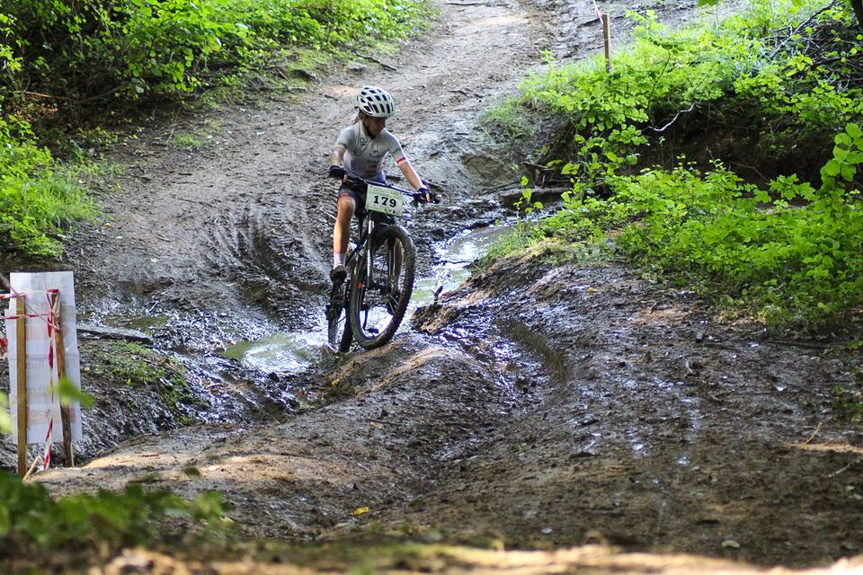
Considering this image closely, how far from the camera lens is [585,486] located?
3.82 metres

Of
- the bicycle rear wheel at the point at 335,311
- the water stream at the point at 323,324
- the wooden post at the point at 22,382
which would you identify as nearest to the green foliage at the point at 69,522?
the wooden post at the point at 22,382

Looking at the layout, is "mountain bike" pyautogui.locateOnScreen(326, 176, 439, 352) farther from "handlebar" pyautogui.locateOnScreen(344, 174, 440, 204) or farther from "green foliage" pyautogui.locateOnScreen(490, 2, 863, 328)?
"green foliage" pyautogui.locateOnScreen(490, 2, 863, 328)

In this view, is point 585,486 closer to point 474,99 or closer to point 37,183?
point 37,183

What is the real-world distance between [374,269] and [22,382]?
3976 mm

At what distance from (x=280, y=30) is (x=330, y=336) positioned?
10.5 m

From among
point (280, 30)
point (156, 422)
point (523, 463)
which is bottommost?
point (156, 422)

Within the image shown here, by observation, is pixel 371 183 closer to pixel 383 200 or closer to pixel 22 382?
pixel 383 200

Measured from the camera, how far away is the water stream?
786cm

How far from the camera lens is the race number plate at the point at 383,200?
7.31 metres

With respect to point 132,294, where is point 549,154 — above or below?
above

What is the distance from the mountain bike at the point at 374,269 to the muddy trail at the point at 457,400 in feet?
0.79

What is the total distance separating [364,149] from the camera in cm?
766

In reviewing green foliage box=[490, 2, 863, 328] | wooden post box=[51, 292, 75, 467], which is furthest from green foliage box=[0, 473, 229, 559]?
green foliage box=[490, 2, 863, 328]

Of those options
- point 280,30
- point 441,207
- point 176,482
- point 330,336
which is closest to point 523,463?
point 176,482
